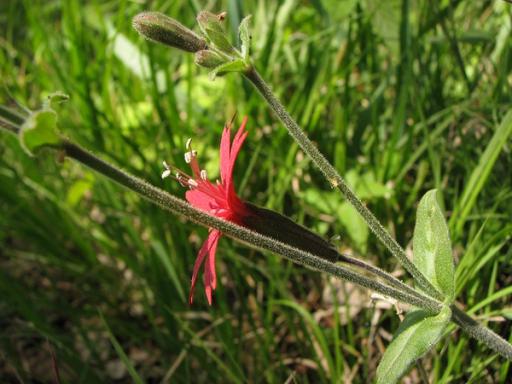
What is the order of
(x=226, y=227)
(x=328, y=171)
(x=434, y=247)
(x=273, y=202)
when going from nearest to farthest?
(x=226, y=227) < (x=328, y=171) < (x=434, y=247) < (x=273, y=202)

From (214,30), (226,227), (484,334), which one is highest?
(214,30)

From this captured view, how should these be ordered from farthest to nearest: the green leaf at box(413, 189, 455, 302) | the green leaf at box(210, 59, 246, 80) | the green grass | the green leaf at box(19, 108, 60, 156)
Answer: the green grass, the green leaf at box(413, 189, 455, 302), the green leaf at box(210, 59, 246, 80), the green leaf at box(19, 108, 60, 156)

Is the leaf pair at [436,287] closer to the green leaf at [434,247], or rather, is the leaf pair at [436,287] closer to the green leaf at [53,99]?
the green leaf at [434,247]

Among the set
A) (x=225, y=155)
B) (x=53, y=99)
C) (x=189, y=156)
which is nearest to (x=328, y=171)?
(x=225, y=155)

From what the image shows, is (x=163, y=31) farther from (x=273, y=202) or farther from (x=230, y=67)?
(x=273, y=202)

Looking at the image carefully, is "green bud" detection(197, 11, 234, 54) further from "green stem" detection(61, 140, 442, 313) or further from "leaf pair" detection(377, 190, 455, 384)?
"leaf pair" detection(377, 190, 455, 384)

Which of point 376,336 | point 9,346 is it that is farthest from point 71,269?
point 376,336

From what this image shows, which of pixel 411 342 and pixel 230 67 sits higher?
pixel 230 67

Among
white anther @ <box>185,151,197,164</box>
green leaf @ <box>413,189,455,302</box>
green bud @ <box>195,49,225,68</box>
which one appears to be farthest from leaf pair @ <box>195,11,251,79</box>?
green leaf @ <box>413,189,455,302</box>
